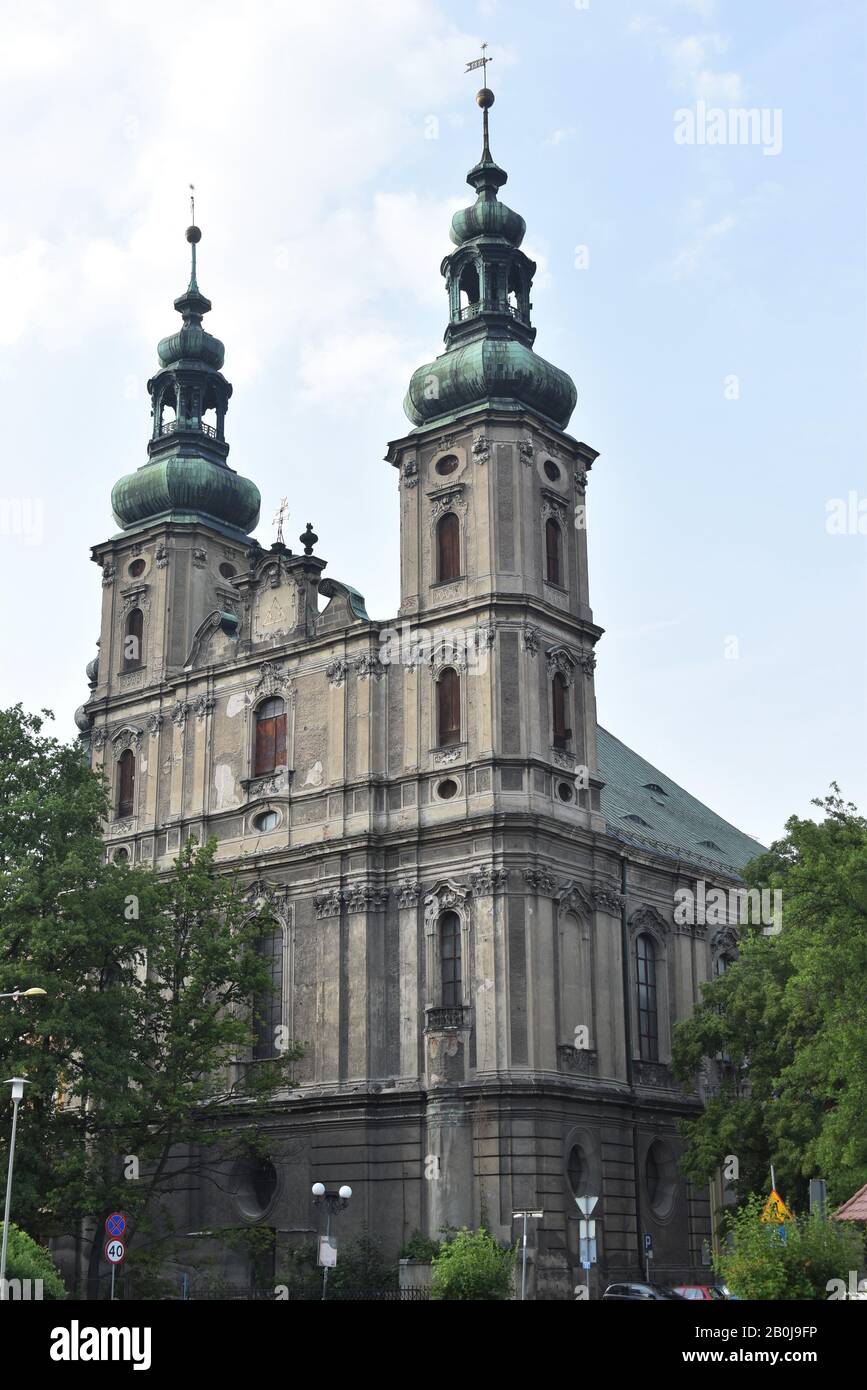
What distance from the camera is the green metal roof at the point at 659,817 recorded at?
56281 millimetres

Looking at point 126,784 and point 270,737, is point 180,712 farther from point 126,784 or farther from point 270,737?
point 270,737

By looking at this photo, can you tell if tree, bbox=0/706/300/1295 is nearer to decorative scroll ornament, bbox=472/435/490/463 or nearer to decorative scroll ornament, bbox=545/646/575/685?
decorative scroll ornament, bbox=545/646/575/685

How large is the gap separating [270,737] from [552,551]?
10382mm

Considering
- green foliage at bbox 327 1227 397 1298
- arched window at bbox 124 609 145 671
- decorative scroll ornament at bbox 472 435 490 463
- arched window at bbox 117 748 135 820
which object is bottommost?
green foliage at bbox 327 1227 397 1298

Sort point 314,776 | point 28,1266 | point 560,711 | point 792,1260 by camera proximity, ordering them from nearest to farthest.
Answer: point 792,1260 → point 28,1266 → point 560,711 → point 314,776

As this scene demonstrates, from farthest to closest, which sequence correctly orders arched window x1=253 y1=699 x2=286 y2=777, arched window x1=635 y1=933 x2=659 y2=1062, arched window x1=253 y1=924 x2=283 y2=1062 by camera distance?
arched window x1=253 y1=699 x2=286 y2=777 → arched window x1=635 y1=933 x2=659 y2=1062 → arched window x1=253 y1=924 x2=283 y2=1062

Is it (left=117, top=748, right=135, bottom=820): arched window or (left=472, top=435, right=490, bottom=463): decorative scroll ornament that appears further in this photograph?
(left=117, top=748, right=135, bottom=820): arched window

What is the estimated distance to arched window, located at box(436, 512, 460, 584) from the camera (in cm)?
4931

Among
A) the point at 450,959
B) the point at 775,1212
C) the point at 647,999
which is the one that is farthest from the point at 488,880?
the point at 775,1212

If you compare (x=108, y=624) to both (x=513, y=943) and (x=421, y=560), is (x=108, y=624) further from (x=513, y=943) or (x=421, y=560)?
(x=513, y=943)

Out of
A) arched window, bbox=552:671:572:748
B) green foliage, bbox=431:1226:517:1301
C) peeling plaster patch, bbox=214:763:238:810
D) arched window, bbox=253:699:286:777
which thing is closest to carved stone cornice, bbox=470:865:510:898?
arched window, bbox=552:671:572:748

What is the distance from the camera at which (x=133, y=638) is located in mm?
56875

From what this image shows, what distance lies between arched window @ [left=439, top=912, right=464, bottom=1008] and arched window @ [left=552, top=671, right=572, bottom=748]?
608 cm
